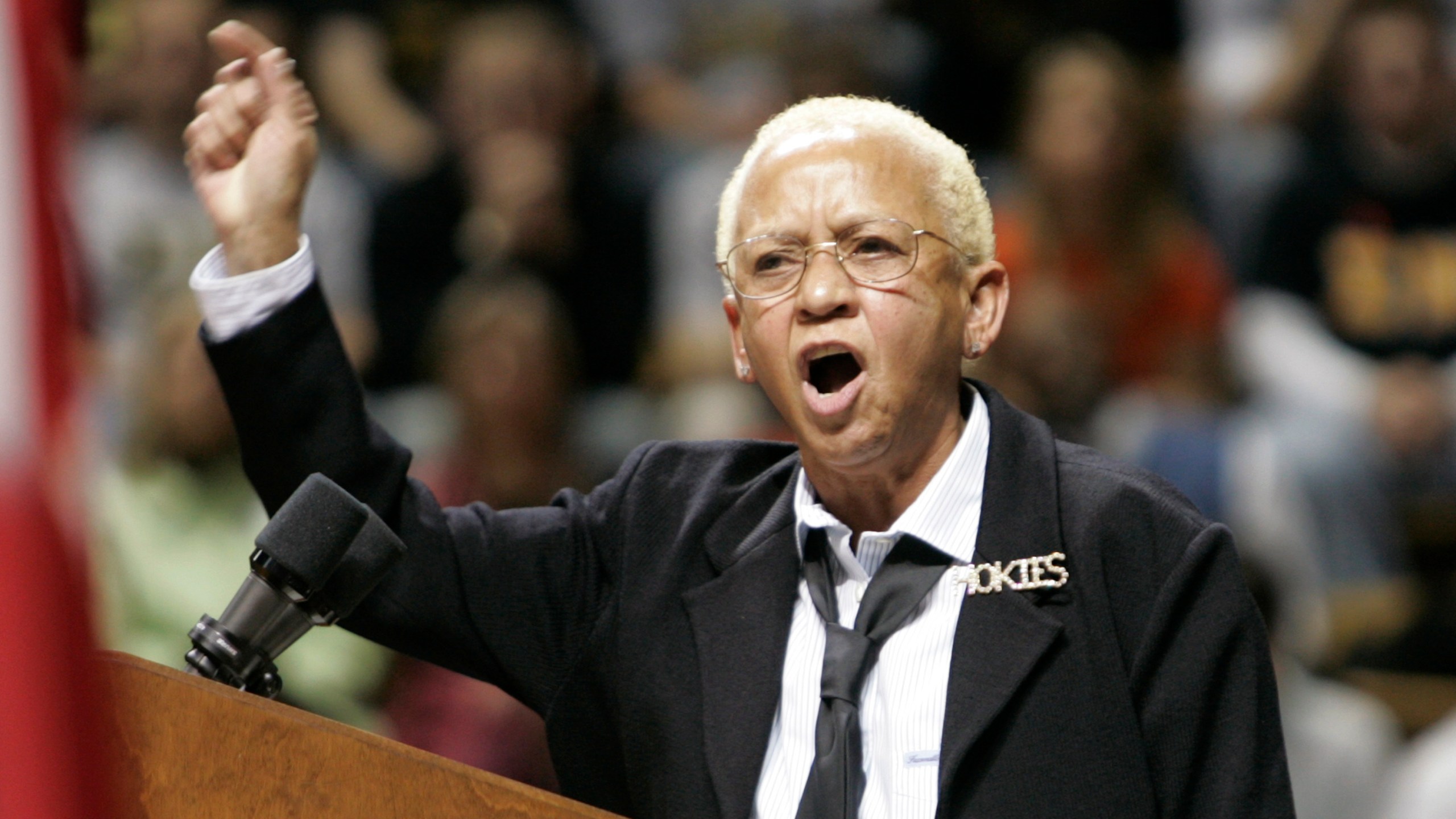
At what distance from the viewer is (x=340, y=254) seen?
420 cm

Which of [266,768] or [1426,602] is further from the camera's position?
[1426,602]

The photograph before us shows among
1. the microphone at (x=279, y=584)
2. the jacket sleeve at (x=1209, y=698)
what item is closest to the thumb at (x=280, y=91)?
the microphone at (x=279, y=584)

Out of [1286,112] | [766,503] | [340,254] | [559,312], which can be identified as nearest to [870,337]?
[766,503]

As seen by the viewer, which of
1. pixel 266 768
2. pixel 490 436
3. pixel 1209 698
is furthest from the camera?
pixel 490 436

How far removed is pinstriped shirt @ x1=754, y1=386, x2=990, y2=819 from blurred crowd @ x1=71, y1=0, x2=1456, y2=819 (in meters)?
1.94

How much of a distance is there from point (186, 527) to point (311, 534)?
2092 millimetres

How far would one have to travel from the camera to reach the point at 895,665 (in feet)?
5.62

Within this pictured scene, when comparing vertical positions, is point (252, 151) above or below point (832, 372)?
above

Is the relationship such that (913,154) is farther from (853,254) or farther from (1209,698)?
(1209,698)

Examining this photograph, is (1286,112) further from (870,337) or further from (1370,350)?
(870,337)

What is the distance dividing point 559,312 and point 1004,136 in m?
1.26

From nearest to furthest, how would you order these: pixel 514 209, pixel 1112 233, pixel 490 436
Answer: pixel 490 436
pixel 514 209
pixel 1112 233

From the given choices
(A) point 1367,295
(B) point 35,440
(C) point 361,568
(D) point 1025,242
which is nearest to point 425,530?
(C) point 361,568

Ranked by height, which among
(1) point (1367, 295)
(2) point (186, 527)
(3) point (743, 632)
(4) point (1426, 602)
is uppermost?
(3) point (743, 632)
